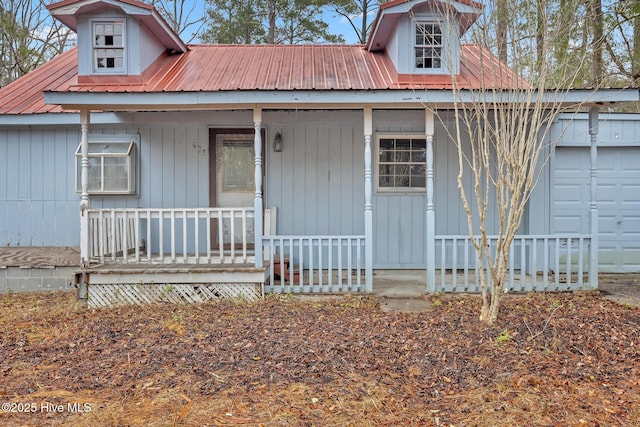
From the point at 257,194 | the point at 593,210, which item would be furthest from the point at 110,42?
the point at 593,210

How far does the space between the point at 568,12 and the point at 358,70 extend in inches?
116

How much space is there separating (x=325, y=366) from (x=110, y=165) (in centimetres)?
498

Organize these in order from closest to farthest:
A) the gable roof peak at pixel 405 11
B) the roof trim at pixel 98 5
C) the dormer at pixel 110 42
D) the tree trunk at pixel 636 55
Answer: the gable roof peak at pixel 405 11 < the roof trim at pixel 98 5 < the dormer at pixel 110 42 < the tree trunk at pixel 636 55

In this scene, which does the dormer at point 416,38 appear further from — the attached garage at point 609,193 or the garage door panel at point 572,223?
the garage door panel at point 572,223

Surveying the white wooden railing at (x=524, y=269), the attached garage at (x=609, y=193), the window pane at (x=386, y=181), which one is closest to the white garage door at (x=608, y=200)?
the attached garage at (x=609, y=193)

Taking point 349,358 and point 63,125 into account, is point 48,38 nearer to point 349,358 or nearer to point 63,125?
point 63,125

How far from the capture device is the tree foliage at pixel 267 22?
1316 cm

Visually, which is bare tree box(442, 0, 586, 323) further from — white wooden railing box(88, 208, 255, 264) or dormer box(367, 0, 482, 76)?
white wooden railing box(88, 208, 255, 264)

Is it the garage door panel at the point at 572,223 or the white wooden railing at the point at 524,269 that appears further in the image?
the garage door panel at the point at 572,223

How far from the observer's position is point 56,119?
6371 mm

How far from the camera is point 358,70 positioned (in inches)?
257

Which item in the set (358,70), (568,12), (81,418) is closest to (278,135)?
(358,70)

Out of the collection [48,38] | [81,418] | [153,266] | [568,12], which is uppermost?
[48,38]

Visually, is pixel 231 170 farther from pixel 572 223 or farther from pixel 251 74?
pixel 572 223
